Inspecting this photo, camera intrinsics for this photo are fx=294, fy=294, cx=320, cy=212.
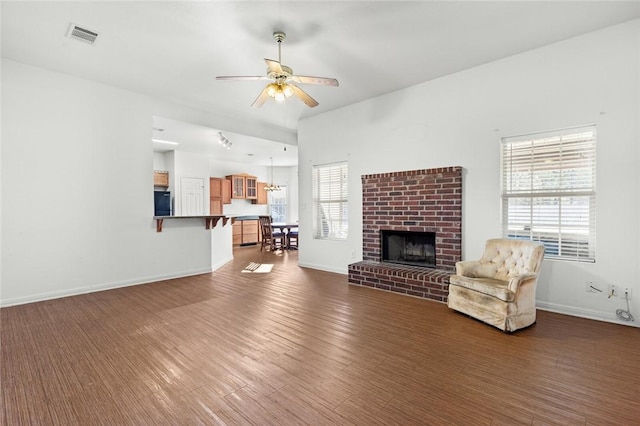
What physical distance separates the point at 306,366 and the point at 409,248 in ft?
9.76

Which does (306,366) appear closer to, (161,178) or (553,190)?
(553,190)

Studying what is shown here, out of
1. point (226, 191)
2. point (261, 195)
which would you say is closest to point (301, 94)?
point (226, 191)

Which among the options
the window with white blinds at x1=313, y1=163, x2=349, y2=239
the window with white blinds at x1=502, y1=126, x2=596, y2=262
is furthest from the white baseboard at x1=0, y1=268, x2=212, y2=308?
the window with white blinds at x1=502, y1=126, x2=596, y2=262

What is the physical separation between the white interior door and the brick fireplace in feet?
18.2

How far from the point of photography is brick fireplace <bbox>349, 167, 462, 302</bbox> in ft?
13.2

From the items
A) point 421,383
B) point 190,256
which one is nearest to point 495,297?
point 421,383

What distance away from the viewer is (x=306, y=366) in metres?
2.21

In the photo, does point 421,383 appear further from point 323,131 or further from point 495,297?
point 323,131

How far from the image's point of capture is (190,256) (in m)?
5.36

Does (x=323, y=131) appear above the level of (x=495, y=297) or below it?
above

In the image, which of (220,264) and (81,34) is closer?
(81,34)

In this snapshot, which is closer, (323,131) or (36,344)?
(36,344)

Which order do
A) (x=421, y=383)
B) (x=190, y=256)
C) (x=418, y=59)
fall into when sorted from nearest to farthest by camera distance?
(x=421, y=383) → (x=418, y=59) → (x=190, y=256)

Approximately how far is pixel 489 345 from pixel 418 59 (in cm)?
329
